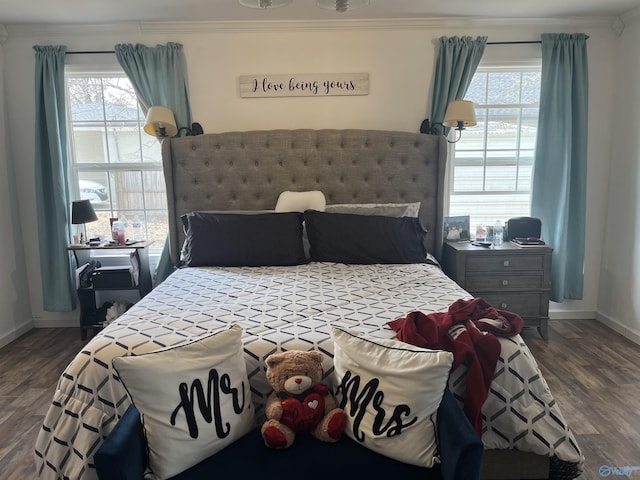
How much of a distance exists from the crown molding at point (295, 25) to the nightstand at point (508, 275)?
1.70 meters

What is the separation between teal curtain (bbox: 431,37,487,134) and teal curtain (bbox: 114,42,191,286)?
1937mm

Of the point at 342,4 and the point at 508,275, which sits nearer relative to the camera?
the point at 342,4

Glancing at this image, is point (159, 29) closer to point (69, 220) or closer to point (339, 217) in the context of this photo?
point (69, 220)

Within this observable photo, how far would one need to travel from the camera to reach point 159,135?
3252 millimetres

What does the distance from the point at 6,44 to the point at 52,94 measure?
528mm

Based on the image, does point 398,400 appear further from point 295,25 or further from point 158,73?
point 158,73

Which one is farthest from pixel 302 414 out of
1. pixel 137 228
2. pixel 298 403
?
pixel 137 228

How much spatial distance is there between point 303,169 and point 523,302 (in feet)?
6.24

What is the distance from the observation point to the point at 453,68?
3.25 metres

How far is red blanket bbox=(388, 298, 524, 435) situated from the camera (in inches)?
58.7

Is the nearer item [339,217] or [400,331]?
[400,331]

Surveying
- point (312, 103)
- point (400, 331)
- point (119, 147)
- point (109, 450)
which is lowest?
point (109, 450)

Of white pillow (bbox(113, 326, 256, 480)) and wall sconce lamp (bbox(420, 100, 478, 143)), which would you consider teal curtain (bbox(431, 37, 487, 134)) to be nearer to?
wall sconce lamp (bbox(420, 100, 478, 143))

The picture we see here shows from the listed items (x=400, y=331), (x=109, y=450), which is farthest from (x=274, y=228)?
(x=109, y=450)
